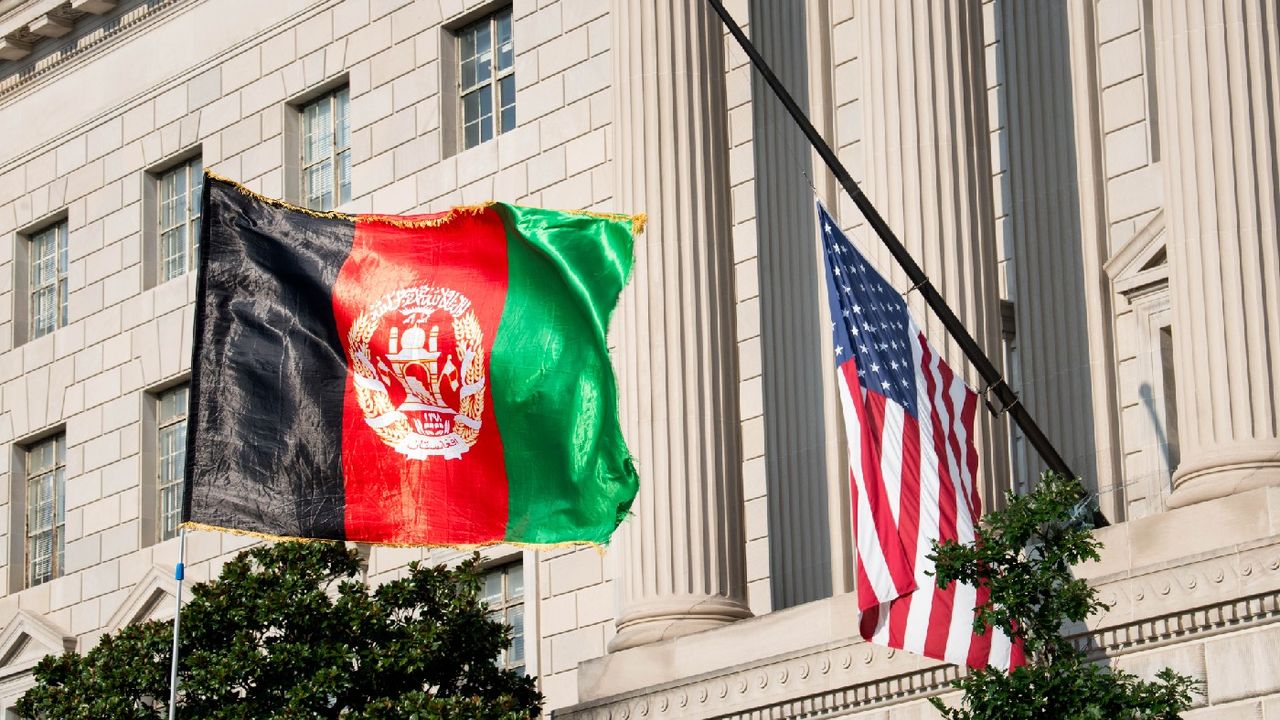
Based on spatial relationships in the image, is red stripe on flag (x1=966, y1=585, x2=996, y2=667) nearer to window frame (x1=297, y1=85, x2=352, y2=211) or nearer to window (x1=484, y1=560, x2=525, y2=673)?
window (x1=484, y1=560, x2=525, y2=673)

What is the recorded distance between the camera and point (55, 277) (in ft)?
156

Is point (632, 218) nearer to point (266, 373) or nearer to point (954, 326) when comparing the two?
point (266, 373)

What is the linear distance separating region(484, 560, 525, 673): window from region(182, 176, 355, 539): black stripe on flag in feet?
28.6

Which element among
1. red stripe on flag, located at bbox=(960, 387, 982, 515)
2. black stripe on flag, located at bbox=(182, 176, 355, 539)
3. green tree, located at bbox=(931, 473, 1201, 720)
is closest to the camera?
green tree, located at bbox=(931, 473, 1201, 720)

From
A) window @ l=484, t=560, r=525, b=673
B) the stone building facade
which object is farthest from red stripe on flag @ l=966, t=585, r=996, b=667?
window @ l=484, t=560, r=525, b=673

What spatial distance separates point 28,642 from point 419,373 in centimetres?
1815

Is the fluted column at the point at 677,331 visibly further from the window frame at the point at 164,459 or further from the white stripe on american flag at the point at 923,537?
the window frame at the point at 164,459

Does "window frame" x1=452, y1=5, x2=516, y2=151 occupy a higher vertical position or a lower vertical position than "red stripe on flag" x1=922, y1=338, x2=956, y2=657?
higher

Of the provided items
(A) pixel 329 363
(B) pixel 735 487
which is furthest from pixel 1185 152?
(A) pixel 329 363

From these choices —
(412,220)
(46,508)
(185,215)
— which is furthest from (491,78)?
(46,508)

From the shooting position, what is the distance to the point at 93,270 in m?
46.5

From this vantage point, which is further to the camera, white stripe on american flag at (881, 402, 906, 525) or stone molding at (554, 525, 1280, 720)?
white stripe on american flag at (881, 402, 906, 525)

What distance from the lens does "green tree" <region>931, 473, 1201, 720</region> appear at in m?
22.7

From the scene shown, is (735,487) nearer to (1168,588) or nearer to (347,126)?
(1168,588)
